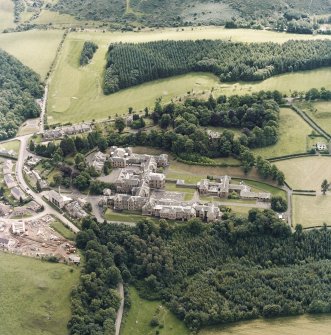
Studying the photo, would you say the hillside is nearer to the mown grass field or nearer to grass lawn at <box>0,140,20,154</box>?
the mown grass field

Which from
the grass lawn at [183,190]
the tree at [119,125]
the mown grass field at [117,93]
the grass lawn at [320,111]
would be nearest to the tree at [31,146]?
Answer: the mown grass field at [117,93]

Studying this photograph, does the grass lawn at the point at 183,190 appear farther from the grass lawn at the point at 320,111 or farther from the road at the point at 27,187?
the grass lawn at the point at 320,111

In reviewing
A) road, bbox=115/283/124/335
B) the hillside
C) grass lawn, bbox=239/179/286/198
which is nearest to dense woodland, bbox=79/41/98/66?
the hillside

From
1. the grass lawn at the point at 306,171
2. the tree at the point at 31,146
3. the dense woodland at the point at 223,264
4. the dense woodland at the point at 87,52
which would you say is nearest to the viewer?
the dense woodland at the point at 223,264

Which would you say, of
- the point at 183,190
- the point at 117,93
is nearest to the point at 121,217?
the point at 183,190

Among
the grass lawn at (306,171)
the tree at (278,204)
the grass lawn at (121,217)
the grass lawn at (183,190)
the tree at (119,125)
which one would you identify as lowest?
the grass lawn at (121,217)

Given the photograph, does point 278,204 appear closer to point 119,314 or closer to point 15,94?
point 119,314

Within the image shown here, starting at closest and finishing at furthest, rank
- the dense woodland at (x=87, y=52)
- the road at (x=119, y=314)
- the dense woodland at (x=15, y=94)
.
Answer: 1. the road at (x=119, y=314)
2. the dense woodland at (x=15, y=94)
3. the dense woodland at (x=87, y=52)
